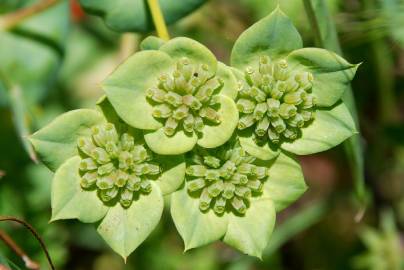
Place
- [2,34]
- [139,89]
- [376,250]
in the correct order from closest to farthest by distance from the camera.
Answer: [139,89], [2,34], [376,250]

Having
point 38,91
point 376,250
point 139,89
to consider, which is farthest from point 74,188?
point 376,250

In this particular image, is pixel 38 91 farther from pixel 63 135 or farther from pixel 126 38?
pixel 63 135

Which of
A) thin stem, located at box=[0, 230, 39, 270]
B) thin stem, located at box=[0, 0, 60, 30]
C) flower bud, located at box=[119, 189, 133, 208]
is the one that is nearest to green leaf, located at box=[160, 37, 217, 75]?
flower bud, located at box=[119, 189, 133, 208]

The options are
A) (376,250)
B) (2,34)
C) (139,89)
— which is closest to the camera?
(139,89)

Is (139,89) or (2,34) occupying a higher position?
(139,89)

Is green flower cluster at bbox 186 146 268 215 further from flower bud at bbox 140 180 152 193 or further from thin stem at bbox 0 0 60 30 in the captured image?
thin stem at bbox 0 0 60 30

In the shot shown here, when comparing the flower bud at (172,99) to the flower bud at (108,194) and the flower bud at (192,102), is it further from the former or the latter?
the flower bud at (108,194)

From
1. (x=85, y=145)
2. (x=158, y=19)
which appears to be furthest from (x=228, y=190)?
(x=158, y=19)
